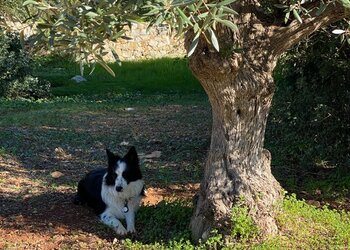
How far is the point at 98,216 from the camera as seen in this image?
6.89 m

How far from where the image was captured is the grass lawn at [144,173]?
5.99m

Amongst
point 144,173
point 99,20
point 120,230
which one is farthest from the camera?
point 144,173

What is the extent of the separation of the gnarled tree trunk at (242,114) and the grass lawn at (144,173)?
7.7 inches

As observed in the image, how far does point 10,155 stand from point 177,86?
9861 mm

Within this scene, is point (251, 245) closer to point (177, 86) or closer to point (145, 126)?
point (145, 126)

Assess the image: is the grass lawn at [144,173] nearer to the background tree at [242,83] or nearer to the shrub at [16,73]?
the background tree at [242,83]

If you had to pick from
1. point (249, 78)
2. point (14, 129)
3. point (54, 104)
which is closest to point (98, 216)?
point (249, 78)

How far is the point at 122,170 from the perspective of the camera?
6.71 meters

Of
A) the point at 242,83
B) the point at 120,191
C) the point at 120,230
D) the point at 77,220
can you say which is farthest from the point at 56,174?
the point at 242,83

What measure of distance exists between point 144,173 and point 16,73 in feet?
31.8

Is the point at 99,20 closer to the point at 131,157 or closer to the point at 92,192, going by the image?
the point at 131,157

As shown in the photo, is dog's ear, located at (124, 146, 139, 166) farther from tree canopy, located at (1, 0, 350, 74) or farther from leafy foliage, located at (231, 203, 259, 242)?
tree canopy, located at (1, 0, 350, 74)

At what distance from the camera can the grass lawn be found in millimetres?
5992

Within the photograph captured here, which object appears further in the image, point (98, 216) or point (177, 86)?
point (177, 86)
